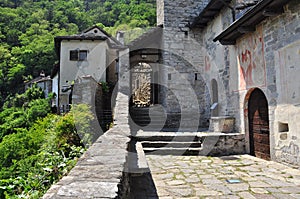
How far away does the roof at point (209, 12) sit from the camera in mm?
7796

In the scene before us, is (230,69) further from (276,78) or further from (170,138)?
(170,138)

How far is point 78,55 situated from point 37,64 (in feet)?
70.7

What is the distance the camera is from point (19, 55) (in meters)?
34.7

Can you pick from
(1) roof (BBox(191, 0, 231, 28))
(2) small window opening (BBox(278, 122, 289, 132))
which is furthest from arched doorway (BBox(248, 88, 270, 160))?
(1) roof (BBox(191, 0, 231, 28))

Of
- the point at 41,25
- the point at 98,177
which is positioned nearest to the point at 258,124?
the point at 98,177

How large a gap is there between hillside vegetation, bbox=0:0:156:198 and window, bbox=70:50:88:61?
454 cm

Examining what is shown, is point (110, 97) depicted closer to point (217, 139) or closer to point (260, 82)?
point (217, 139)

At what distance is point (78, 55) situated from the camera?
49.8ft

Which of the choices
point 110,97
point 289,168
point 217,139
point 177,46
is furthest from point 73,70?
point 289,168

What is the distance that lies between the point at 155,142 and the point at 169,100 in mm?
4014

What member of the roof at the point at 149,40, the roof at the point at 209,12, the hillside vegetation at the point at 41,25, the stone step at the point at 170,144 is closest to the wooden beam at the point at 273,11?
the roof at the point at 209,12

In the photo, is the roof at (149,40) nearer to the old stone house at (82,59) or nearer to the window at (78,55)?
the old stone house at (82,59)

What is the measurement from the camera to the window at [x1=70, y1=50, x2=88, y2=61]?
15117 mm

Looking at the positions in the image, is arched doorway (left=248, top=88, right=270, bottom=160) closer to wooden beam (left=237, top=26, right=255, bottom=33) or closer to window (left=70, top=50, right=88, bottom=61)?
wooden beam (left=237, top=26, right=255, bottom=33)
